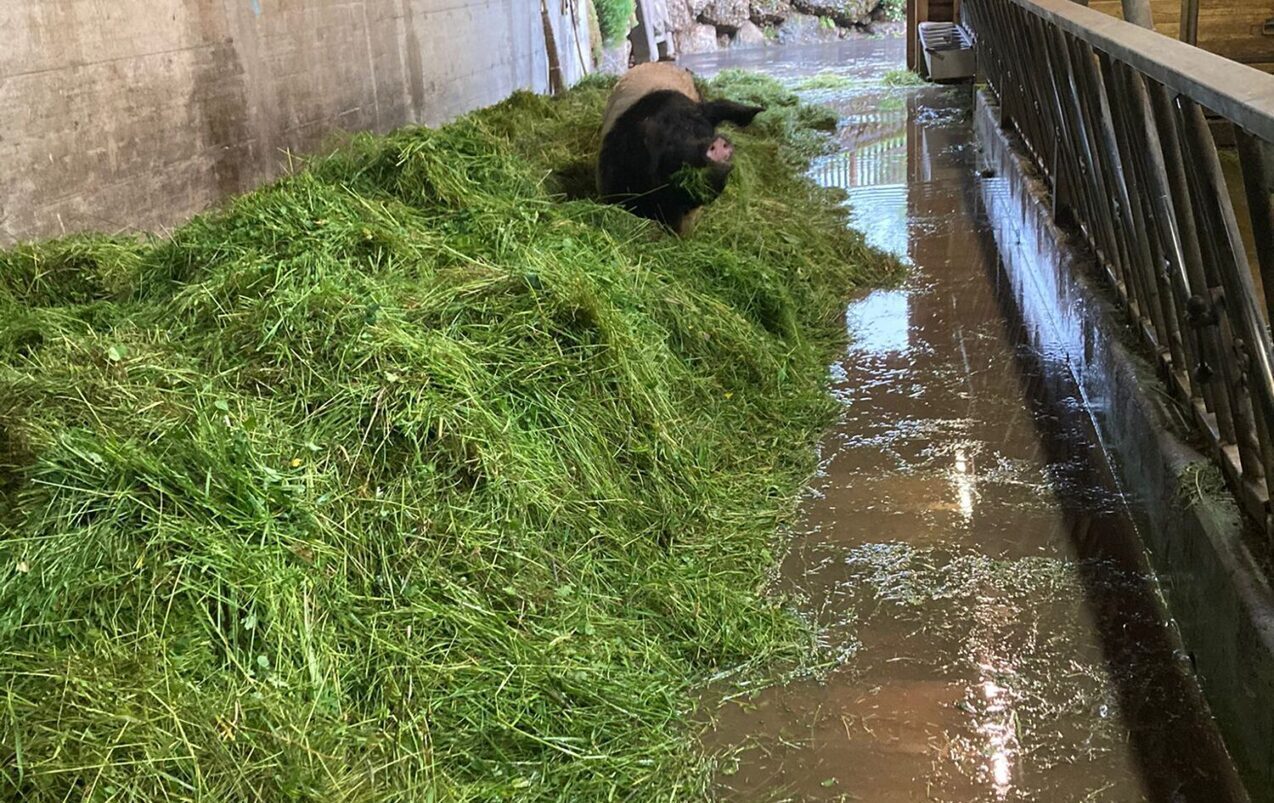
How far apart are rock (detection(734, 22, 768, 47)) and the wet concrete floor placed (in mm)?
25066

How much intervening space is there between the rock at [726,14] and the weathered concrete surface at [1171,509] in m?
24.1

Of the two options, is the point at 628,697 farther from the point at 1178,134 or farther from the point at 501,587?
the point at 1178,134

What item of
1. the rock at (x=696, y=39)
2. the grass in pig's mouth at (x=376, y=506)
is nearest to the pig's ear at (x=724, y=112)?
the grass in pig's mouth at (x=376, y=506)

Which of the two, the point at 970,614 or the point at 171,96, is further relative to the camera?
the point at 171,96

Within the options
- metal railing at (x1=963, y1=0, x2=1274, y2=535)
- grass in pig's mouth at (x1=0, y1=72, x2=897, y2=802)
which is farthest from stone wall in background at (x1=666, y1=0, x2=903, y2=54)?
grass in pig's mouth at (x1=0, y1=72, x2=897, y2=802)

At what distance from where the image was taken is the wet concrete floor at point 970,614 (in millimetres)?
2891

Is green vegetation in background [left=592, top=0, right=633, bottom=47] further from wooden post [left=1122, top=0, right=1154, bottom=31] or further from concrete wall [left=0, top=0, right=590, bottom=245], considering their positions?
wooden post [left=1122, top=0, right=1154, bottom=31]

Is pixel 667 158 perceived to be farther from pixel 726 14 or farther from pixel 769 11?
pixel 769 11

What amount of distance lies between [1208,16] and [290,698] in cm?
1073

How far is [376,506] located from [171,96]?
422cm

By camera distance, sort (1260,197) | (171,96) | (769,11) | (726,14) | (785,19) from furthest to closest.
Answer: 1. (785,19)
2. (769,11)
3. (726,14)
4. (171,96)
5. (1260,197)

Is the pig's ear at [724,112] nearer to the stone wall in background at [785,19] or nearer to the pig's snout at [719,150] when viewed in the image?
the pig's snout at [719,150]

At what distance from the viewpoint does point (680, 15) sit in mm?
28000

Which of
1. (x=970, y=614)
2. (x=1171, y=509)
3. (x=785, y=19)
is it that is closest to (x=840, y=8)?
(x=785, y=19)
